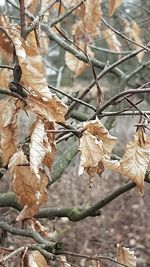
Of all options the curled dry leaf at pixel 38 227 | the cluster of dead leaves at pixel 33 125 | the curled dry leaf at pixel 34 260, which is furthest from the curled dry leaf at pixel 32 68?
the curled dry leaf at pixel 38 227

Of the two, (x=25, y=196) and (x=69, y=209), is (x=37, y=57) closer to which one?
(x=25, y=196)

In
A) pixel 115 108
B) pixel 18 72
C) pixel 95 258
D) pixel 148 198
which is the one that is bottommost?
pixel 95 258

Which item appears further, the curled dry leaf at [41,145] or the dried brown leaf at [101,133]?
the dried brown leaf at [101,133]

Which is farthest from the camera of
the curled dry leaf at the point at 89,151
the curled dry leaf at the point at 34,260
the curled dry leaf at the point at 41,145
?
the curled dry leaf at the point at 34,260

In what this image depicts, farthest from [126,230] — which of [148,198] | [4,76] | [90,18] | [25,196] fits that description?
[25,196]

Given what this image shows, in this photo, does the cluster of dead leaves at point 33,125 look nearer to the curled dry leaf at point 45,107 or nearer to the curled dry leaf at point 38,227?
the curled dry leaf at point 45,107

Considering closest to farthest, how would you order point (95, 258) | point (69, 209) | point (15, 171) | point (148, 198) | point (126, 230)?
point (15, 171), point (95, 258), point (69, 209), point (126, 230), point (148, 198)

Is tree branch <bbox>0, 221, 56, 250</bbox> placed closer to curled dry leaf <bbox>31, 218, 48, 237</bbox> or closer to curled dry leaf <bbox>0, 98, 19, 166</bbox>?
curled dry leaf <bbox>31, 218, 48, 237</bbox>
